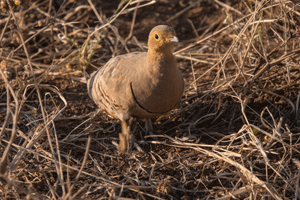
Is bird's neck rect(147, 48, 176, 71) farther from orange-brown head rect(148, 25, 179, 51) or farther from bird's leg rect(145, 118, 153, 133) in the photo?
bird's leg rect(145, 118, 153, 133)

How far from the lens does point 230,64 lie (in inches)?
171

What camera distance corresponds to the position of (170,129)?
11.5ft

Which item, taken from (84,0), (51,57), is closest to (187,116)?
(51,57)

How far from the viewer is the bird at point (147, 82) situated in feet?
9.60

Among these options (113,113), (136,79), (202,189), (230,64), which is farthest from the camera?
(230,64)

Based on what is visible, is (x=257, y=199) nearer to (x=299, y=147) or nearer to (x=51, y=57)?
(x=299, y=147)

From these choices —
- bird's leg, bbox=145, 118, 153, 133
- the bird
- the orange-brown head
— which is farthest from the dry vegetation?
the orange-brown head

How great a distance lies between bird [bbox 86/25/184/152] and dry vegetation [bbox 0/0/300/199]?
353 millimetres

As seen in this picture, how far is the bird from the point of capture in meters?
2.93

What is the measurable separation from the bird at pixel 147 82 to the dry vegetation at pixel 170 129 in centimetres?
35

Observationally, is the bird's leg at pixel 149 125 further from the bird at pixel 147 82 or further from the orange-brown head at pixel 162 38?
the orange-brown head at pixel 162 38

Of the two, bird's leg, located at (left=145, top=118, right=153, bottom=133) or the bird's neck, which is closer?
the bird's neck

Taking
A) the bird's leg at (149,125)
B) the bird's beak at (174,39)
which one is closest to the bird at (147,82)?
the bird's beak at (174,39)

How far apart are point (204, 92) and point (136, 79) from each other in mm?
996
